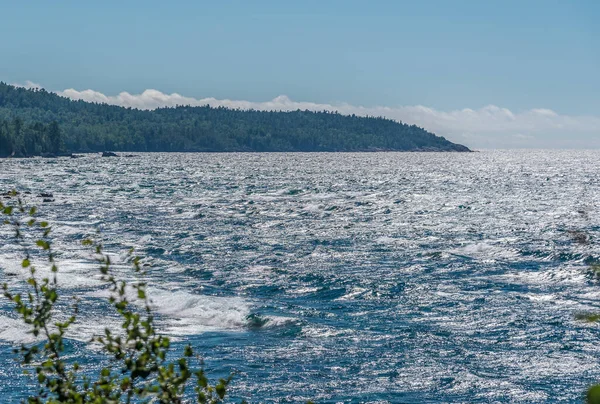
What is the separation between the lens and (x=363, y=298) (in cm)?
3244

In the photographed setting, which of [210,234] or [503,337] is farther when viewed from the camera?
[210,234]

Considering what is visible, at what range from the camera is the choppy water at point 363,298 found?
21781 mm

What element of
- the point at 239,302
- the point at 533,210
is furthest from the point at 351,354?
the point at 533,210

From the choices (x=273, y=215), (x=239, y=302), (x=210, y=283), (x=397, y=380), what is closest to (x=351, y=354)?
(x=397, y=380)

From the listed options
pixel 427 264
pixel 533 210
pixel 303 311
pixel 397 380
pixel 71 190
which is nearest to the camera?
pixel 397 380

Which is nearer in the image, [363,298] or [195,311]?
[195,311]

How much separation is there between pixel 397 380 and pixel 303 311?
30.6ft

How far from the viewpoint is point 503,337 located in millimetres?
25891

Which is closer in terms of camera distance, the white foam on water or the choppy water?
the choppy water

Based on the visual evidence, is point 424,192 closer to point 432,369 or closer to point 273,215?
point 273,215

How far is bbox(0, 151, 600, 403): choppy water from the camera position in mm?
21781

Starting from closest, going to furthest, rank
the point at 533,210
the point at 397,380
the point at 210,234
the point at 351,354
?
the point at 397,380, the point at 351,354, the point at 210,234, the point at 533,210

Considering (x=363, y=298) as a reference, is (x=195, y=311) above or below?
below

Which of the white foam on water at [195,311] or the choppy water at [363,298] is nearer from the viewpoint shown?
the choppy water at [363,298]
